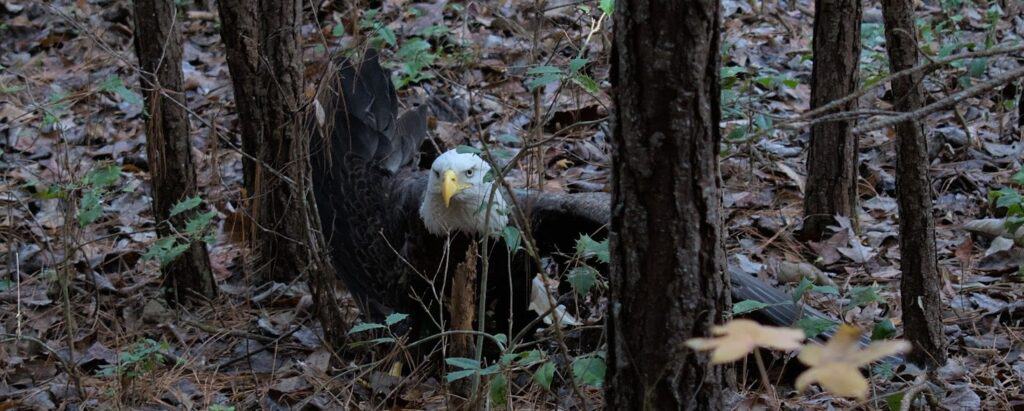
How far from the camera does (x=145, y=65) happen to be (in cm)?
454

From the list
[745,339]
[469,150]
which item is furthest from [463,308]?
[745,339]

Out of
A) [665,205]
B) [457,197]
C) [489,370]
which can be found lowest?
[489,370]

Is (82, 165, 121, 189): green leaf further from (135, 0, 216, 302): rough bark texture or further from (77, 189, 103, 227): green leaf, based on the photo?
(135, 0, 216, 302): rough bark texture

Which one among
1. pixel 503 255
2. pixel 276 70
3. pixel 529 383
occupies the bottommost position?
pixel 529 383

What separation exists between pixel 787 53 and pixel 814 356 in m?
6.62

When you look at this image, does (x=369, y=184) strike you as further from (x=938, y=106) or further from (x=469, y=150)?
(x=938, y=106)

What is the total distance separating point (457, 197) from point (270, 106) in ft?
3.17

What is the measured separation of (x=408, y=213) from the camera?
5.14 meters

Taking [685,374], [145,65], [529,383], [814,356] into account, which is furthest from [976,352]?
[145,65]

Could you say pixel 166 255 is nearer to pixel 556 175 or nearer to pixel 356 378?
pixel 356 378

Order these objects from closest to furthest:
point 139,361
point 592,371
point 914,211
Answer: point 592,371
point 914,211
point 139,361

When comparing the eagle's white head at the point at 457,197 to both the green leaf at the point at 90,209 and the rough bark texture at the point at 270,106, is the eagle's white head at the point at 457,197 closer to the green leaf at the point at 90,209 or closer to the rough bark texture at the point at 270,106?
the rough bark texture at the point at 270,106

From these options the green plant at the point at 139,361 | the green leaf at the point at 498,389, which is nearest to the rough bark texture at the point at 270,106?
the green plant at the point at 139,361

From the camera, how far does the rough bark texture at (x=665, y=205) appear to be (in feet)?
6.69
